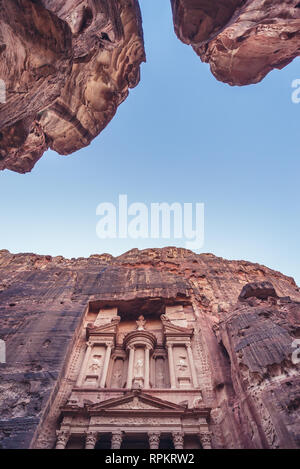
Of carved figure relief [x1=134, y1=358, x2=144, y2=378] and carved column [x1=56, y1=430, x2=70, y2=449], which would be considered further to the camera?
carved figure relief [x1=134, y1=358, x2=144, y2=378]

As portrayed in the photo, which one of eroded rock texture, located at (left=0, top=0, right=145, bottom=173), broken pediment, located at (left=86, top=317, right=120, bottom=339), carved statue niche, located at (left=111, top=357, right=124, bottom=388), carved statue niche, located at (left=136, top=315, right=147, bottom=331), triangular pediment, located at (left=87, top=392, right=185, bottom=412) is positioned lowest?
triangular pediment, located at (left=87, top=392, right=185, bottom=412)

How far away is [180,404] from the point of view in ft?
36.8

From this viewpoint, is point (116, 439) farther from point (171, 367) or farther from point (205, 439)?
point (171, 367)

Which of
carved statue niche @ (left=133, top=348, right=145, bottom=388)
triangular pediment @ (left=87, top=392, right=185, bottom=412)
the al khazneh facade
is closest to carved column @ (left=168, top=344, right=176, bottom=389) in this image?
the al khazneh facade

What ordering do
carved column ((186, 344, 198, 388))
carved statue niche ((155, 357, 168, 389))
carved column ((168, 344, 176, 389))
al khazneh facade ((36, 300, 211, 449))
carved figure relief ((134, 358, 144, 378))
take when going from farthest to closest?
carved statue niche ((155, 357, 168, 389))
carved figure relief ((134, 358, 144, 378))
carved column ((168, 344, 176, 389))
carved column ((186, 344, 198, 388))
al khazneh facade ((36, 300, 211, 449))

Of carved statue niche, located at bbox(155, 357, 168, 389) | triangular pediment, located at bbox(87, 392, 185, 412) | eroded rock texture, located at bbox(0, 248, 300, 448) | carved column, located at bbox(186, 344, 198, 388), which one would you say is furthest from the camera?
carved statue niche, located at bbox(155, 357, 168, 389)

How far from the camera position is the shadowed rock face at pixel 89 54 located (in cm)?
782

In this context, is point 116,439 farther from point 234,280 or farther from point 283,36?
point 283,36

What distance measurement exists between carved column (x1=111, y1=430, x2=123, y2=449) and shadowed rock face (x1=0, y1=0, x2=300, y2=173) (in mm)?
10615

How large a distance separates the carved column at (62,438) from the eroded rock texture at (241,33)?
16.7 meters

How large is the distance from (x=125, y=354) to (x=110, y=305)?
11.2ft

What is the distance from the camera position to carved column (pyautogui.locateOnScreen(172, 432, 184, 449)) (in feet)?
32.1

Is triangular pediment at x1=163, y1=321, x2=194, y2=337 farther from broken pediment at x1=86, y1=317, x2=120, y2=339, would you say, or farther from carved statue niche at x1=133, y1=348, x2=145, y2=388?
broken pediment at x1=86, y1=317, x2=120, y2=339

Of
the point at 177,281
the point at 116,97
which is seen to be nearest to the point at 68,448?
the point at 177,281
